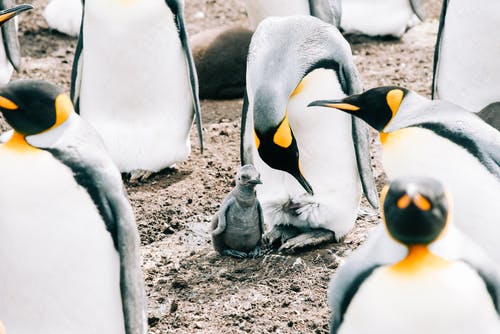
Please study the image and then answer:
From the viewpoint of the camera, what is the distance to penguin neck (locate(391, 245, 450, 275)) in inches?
119

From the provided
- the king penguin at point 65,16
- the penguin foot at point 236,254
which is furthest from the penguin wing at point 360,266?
the king penguin at point 65,16

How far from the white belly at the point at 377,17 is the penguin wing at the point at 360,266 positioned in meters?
5.02

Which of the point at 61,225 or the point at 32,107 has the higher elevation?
the point at 32,107

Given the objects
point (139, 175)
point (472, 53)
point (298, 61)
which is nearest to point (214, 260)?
point (298, 61)

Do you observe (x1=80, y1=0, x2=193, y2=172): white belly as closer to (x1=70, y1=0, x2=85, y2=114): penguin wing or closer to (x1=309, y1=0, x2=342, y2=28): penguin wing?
(x1=70, y1=0, x2=85, y2=114): penguin wing

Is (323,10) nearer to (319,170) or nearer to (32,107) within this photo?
(319,170)

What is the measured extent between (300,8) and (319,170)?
1918 millimetres

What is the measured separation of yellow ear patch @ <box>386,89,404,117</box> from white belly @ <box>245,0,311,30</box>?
2.54 m

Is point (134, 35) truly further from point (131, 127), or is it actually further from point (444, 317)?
point (444, 317)

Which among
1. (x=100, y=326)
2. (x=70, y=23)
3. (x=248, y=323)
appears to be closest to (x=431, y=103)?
(x=248, y=323)

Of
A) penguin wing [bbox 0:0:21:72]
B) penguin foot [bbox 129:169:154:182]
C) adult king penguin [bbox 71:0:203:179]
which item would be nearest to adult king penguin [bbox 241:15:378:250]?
adult king penguin [bbox 71:0:203:179]

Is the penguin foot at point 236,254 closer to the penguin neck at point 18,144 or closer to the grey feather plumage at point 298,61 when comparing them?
the grey feather plumage at point 298,61

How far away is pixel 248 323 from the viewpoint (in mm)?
4211

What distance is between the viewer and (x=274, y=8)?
666 cm
